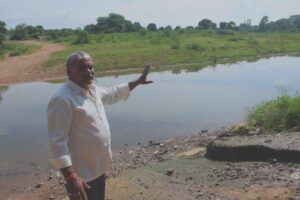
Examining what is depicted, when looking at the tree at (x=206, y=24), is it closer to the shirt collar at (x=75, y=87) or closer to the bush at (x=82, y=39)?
the bush at (x=82, y=39)

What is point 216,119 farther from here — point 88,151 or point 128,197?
point 88,151

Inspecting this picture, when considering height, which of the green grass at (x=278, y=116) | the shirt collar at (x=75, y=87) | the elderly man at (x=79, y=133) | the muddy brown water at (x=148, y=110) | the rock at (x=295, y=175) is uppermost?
the shirt collar at (x=75, y=87)

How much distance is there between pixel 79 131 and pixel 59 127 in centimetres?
20

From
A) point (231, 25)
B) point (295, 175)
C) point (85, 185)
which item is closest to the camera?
point (85, 185)

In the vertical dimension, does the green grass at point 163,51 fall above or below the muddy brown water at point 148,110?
above

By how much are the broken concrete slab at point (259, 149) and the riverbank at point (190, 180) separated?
18cm

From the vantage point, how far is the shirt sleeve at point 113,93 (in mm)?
4648

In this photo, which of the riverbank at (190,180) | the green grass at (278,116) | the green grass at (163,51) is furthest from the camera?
the green grass at (163,51)

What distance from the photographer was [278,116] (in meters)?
10.4

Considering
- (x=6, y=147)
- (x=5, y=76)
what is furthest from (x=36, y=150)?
(x=5, y=76)

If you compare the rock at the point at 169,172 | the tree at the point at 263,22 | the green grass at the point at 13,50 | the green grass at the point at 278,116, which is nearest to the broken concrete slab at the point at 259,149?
the rock at the point at 169,172

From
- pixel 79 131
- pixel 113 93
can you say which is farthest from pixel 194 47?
pixel 79 131

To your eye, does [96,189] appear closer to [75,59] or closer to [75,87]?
[75,87]

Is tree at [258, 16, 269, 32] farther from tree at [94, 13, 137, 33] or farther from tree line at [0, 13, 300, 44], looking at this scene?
tree at [94, 13, 137, 33]
